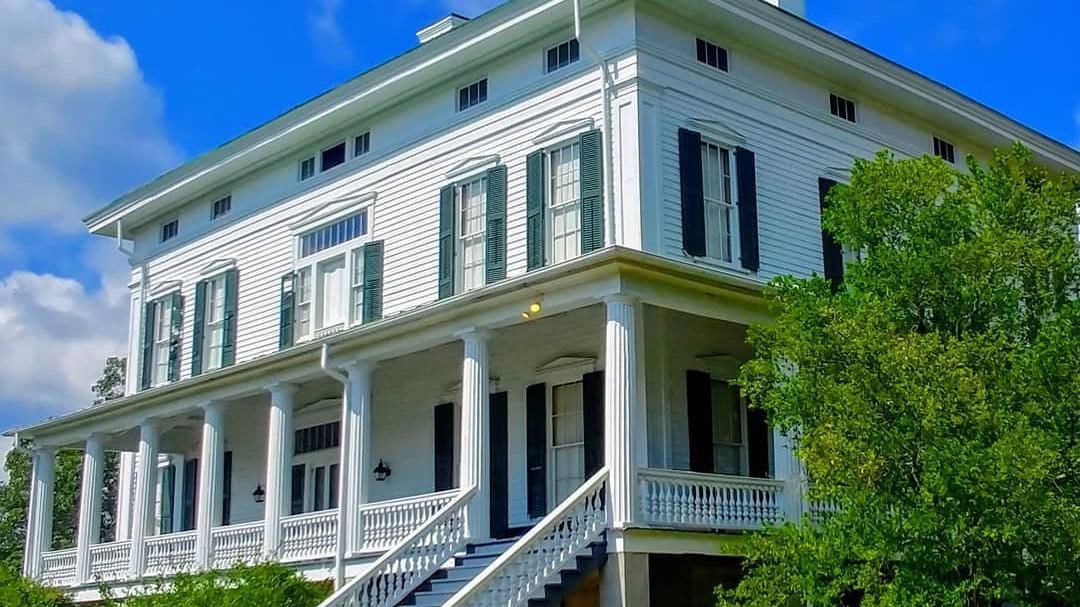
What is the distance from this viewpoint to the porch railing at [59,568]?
78.9 feet

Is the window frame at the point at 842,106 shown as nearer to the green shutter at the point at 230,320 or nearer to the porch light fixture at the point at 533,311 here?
the porch light fixture at the point at 533,311

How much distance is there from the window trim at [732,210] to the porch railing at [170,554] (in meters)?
9.98

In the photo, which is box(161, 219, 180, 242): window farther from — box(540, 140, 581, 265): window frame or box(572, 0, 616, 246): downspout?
box(572, 0, 616, 246): downspout

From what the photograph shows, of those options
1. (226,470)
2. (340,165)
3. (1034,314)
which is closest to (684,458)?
(1034,314)

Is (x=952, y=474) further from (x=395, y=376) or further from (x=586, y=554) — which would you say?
(x=395, y=376)

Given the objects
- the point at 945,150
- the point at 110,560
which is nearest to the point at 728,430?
the point at 945,150

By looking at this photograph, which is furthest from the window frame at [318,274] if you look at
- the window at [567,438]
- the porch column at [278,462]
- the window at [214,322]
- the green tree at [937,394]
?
the green tree at [937,394]

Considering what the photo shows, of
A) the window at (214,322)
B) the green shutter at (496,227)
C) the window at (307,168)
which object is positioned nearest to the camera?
the green shutter at (496,227)

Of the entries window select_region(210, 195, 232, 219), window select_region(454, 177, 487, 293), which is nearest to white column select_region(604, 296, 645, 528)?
window select_region(454, 177, 487, 293)

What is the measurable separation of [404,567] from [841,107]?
412 inches

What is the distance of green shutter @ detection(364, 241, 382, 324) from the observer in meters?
20.8

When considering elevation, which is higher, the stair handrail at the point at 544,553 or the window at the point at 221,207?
the window at the point at 221,207

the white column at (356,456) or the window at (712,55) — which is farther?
the window at (712,55)

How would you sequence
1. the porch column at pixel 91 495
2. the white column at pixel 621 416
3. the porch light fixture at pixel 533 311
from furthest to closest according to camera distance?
the porch column at pixel 91 495
the porch light fixture at pixel 533 311
the white column at pixel 621 416
